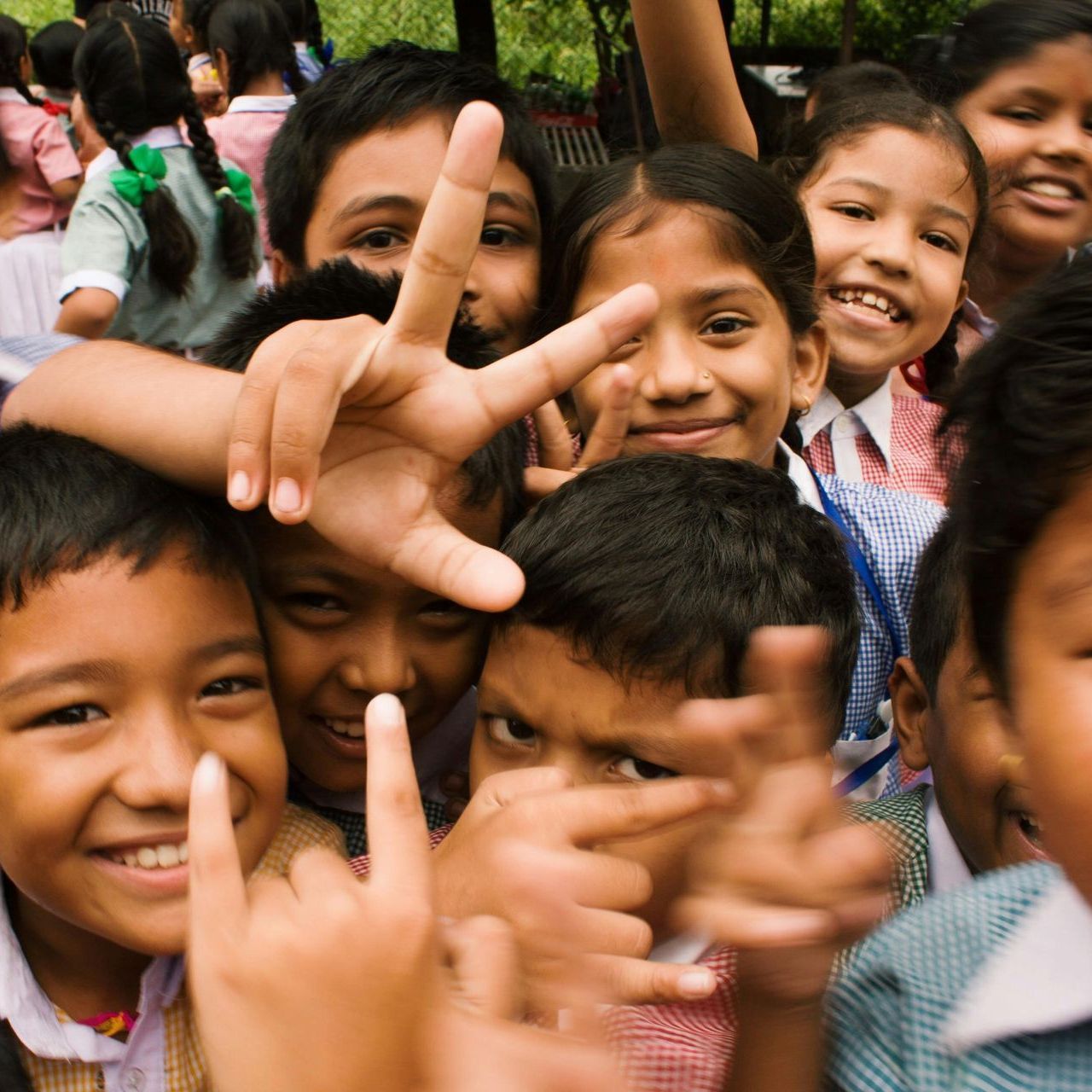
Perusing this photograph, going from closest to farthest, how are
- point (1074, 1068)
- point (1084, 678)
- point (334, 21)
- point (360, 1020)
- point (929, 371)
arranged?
point (360, 1020)
point (1084, 678)
point (1074, 1068)
point (929, 371)
point (334, 21)

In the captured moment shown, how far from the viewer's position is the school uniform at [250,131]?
491 centimetres

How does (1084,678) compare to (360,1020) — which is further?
(1084,678)

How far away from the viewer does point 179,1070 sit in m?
1.37

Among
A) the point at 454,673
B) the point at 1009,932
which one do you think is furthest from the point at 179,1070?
the point at 1009,932

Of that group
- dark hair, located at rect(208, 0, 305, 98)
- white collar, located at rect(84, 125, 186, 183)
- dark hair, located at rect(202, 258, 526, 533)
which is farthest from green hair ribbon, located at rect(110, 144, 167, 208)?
dark hair, located at rect(202, 258, 526, 533)

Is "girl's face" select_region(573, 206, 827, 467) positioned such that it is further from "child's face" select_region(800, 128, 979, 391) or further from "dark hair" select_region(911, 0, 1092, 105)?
"dark hair" select_region(911, 0, 1092, 105)

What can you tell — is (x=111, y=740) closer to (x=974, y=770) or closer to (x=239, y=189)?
(x=974, y=770)

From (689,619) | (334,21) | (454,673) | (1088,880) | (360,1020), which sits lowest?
(334,21)

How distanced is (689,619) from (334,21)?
1095 centimetres

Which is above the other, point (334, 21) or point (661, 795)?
point (661, 795)

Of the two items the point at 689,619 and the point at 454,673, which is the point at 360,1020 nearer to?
the point at 689,619

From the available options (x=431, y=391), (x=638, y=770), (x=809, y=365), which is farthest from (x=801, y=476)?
(x=431, y=391)

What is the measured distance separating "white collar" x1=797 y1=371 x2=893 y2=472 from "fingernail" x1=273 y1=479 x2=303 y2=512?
1646mm

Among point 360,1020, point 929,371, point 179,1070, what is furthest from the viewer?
point 929,371
